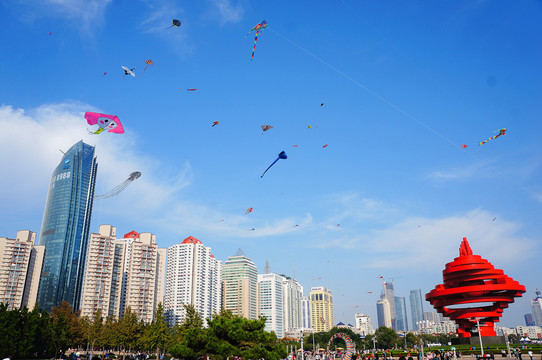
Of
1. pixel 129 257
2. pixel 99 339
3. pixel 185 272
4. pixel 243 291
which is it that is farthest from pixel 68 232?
pixel 99 339

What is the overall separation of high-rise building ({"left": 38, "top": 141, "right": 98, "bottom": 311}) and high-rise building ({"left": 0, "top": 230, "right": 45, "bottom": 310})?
18390 mm

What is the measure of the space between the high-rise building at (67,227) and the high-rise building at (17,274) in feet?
60.3

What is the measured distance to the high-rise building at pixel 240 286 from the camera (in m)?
168

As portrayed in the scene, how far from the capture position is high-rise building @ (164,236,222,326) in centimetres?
14062

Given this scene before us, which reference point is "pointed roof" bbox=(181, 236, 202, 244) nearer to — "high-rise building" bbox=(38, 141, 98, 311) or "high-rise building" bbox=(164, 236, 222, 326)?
"high-rise building" bbox=(164, 236, 222, 326)

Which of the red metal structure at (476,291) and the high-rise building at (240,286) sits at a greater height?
the high-rise building at (240,286)

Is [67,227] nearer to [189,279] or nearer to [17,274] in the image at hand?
[17,274]

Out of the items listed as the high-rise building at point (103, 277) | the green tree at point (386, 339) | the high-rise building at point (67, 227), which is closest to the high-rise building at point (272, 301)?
the green tree at point (386, 339)

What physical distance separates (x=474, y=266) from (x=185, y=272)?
359 feet

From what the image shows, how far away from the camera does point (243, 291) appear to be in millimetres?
169500

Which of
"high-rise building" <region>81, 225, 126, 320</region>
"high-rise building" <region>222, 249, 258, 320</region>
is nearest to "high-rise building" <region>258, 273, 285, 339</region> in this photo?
"high-rise building" <region>222, 249, 258, 320</region>

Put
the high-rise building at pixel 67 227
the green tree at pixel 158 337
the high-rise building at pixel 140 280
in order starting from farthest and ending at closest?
the high-rise building at pixel 67 227 < the high-rise building at pixel 140 280 < the green tree at pixel 158 337

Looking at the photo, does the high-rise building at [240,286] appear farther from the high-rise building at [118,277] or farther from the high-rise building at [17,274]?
the high-rise building at [17,274]

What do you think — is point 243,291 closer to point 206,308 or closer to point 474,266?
point 206,308
